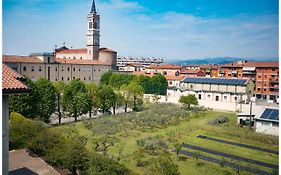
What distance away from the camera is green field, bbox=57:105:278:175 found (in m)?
3.40

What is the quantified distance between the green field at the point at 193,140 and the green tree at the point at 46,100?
62cm

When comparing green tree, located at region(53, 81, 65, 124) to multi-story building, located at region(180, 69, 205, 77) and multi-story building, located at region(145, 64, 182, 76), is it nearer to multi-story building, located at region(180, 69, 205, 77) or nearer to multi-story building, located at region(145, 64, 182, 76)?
multi-story building, located at region(180, 69, 205, 77)

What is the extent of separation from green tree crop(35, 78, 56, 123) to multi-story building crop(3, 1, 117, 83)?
2.82 meters

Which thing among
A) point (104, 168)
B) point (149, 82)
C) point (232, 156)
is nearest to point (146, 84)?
point (149, 82)

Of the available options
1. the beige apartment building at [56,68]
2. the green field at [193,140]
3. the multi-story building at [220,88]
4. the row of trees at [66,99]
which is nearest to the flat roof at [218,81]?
the multi-story building at [220,88]

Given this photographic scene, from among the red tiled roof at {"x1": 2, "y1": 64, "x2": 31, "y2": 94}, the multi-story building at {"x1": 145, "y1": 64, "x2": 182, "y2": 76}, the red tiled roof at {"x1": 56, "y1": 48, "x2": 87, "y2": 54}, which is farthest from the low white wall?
the red tiled roof at {"x1": 56, "y1": 48, "x2": 87, "y2": 54}

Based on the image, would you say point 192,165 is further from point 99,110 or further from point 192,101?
point 192,101

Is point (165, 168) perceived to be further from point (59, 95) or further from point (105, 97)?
point (105, 97)

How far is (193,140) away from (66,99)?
2.78 metres

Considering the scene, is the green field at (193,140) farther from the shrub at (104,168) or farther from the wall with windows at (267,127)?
the shrub at (104,168)

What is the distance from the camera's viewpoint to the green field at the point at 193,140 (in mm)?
3402

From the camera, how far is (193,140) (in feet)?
15.3

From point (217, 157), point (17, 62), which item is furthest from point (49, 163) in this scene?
point (17, 62)

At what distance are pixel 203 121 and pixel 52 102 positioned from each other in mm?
3190
